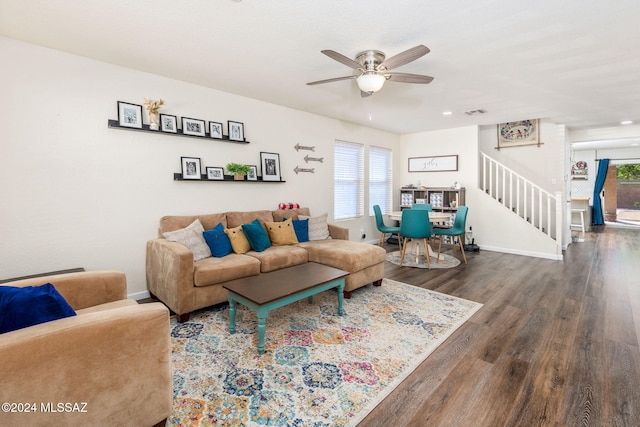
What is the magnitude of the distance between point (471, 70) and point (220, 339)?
12.1ft

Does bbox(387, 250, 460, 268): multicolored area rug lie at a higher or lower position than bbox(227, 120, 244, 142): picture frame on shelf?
lower

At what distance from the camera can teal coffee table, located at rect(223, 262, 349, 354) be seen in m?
2.27

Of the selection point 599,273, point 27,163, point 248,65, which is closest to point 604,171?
point 599,273

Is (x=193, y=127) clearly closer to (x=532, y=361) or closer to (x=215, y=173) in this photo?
(x=215, y=173)

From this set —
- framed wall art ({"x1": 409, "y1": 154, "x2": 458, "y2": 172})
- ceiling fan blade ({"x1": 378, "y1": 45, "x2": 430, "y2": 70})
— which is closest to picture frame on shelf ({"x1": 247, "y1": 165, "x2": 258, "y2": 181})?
ceiling fan blade ({"x1": 378, "y1": 45, "x2": 430, "y2": 70})

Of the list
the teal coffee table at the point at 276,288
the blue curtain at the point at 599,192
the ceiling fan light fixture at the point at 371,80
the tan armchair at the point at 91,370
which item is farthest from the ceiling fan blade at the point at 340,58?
the blue curtain at the point at 599,192

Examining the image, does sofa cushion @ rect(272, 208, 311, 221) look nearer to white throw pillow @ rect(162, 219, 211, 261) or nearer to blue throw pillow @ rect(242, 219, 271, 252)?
blue throw pillow @ rect(242, 219, 271, 252)

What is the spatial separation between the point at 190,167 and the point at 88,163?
100 cm

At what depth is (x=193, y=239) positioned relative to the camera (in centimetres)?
322

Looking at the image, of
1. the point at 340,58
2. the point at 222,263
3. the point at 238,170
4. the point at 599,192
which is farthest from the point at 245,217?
the point at 599,192

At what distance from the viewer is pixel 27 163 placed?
105 inches

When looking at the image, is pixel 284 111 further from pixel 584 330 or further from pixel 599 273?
pixel 599 273

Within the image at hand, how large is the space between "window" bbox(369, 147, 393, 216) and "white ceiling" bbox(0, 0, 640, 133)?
246 centimetres

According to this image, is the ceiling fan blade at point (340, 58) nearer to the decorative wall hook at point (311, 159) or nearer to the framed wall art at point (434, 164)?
the decorative wall hook at point (311, 159)
